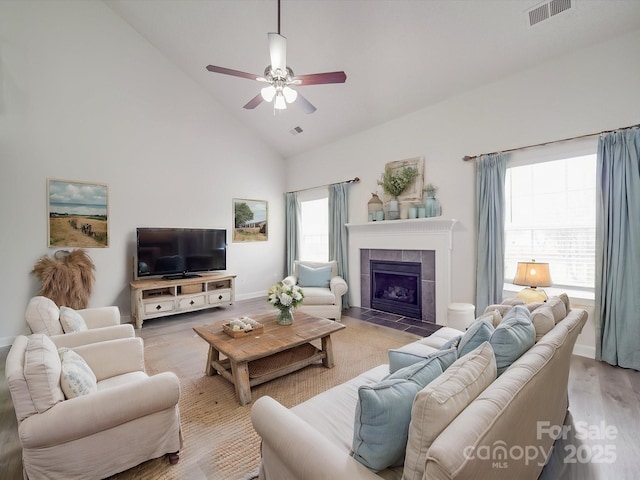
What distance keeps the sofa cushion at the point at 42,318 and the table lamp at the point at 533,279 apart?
4.30 metres

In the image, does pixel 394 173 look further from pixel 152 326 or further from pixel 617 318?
pixel 152 326

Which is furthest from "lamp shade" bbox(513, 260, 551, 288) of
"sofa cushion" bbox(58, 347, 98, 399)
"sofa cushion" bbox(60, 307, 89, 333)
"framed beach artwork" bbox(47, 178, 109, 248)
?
"framed beach artwork" bbox(47, 178, 109, 248)

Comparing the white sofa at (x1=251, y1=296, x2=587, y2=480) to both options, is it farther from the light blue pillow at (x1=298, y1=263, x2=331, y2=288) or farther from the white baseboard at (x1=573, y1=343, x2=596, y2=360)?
the light blue pillow at (x1=298, y1=263, x2=331, y2=288)

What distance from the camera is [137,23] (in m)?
4.50

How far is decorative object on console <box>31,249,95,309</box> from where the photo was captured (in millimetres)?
3785

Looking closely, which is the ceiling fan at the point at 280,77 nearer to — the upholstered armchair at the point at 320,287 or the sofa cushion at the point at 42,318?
the sofa cushion at the point at 42,318

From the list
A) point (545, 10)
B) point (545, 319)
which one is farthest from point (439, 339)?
point (545, 10)

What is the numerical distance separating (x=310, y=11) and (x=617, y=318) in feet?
15.1

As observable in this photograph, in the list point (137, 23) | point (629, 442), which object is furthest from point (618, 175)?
point (137, 23)

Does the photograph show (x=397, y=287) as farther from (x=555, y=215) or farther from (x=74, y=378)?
(x=74, y=378)

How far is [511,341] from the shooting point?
142 cm

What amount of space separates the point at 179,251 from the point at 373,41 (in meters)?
4.20

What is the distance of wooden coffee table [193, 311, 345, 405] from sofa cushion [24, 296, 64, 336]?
3.53 ft

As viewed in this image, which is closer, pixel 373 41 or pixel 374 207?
pixel 373 41
